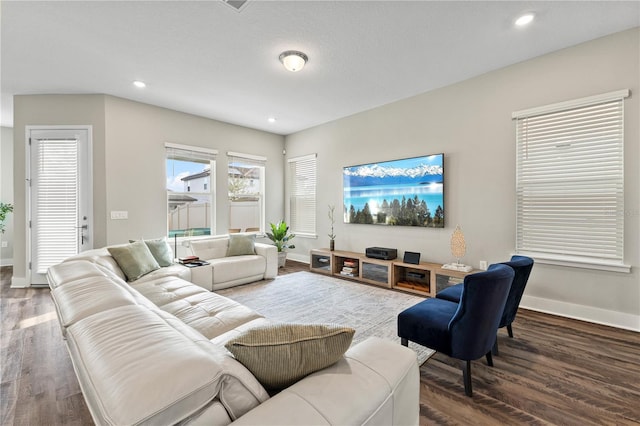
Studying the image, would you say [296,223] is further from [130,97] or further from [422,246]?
[130,97]

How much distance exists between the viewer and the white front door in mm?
4184

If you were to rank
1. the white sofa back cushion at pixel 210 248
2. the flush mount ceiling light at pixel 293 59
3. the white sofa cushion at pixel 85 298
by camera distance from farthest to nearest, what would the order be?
the white sofa back cushion at pixel 210 248, the flush mount ceiling light at pixel 293 59, the white sofa cushion at pixel 85 298

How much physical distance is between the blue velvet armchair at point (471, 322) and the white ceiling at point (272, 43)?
2199 mm

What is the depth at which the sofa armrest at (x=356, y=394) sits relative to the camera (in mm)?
763

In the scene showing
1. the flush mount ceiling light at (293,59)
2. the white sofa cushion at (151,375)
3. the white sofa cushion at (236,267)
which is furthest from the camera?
the white sofa cushion at (236,267)

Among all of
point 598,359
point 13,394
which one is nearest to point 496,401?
point 598,359

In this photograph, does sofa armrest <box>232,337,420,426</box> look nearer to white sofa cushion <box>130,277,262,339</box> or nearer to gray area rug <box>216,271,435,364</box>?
white sofa cushion <box>130,277,262,339</box>

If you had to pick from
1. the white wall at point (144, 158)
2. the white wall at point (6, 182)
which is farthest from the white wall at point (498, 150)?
the white wall at point (6, 182)

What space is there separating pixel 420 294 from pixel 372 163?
2.20 meters

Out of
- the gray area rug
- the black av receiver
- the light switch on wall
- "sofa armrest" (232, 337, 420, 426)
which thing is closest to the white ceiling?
the light switch on wall

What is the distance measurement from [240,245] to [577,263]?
433 centimetres

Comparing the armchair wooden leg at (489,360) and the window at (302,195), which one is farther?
the window at (302,195)

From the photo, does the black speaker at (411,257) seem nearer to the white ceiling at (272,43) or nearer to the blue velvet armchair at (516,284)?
the blue velvet armchair at (516,284)

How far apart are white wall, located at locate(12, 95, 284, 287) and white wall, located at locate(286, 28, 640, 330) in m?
3.18
